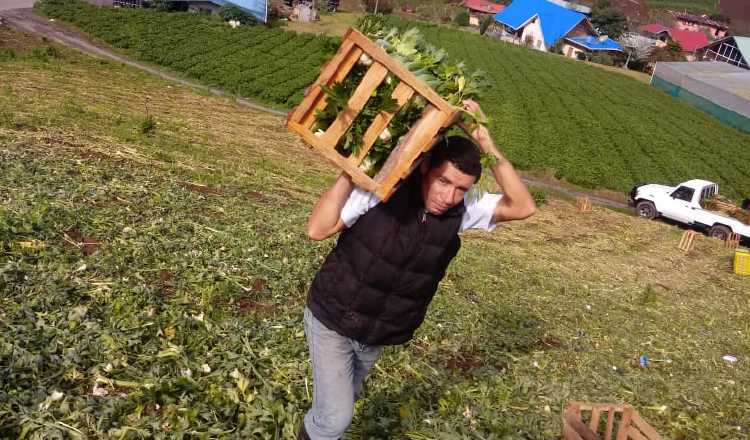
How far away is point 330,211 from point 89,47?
29711mm

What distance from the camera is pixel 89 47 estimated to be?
28.8 m

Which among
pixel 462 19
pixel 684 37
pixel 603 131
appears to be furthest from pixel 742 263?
pixel 684 37

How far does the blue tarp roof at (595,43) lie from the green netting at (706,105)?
675 inches

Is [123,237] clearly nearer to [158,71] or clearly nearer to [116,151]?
[116,151]

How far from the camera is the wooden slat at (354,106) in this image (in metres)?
3.67

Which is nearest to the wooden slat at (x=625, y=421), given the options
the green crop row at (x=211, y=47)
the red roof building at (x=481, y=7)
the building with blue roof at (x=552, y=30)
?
the green crop row at (x=211, y=47)

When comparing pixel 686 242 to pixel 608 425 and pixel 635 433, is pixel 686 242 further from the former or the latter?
pixel 635 433

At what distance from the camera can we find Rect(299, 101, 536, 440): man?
3.59 m

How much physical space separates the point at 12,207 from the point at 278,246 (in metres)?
3.33

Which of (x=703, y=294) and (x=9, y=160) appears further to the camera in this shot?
(x=703, y=294)

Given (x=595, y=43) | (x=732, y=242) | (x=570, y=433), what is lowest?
(x=732, y=242)

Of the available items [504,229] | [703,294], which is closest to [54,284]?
[504,229]

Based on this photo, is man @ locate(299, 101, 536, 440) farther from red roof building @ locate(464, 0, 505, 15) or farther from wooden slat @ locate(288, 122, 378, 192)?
red roof building @ locate(464, 0, 505, 15)

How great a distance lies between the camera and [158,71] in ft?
89.5
